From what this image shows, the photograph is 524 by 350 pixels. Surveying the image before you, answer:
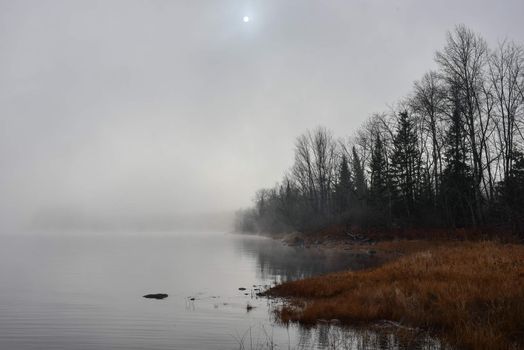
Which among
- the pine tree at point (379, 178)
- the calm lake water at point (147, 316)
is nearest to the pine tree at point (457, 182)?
the pine tree at point (379, 178)

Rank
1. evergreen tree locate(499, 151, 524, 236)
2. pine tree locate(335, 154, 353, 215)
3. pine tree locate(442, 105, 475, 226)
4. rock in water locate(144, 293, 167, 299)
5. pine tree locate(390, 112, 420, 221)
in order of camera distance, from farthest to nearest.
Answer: pine tree locate(335, 154, 353, 215) → pine tree locate(390, 112, 420, 221) → pine tree locate(442, 105, 475, 226) → evergreen tree locate(499, 151, 524, 236) → rock in water locate(144, 293, 167, 299)

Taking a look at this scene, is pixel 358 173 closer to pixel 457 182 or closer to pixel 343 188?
pixel 343 188

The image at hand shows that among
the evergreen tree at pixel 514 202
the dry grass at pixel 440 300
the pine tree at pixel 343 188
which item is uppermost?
the pine tree at pixel 343 188

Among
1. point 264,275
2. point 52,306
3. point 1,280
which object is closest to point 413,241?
point 264,275

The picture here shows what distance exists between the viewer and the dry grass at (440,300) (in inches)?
401

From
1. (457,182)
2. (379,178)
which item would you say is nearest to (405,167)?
(379,178)

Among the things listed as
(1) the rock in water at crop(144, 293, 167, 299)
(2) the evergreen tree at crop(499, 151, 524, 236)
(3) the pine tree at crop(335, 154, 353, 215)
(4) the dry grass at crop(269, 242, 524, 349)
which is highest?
(3) the pine tree at crop(335, 154, 353, 215)

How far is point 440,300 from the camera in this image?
494 inches

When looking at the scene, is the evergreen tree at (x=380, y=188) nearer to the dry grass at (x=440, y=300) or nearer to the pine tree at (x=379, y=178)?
the pine tree at (x=379, y=178)

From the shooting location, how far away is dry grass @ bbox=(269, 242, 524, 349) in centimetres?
1020

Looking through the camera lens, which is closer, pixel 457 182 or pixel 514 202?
pixel 514 202

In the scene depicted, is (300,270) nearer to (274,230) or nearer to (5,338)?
(5,338)

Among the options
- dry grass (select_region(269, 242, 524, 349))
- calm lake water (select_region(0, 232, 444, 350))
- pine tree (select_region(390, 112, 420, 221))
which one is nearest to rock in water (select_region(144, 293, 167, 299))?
calm lake water (select_region(0, 232, 444, 350))

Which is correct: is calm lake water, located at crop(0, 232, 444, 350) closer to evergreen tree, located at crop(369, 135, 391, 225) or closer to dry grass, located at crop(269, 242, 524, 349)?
dry grass, located at crop(269, 242, 524, 349)
